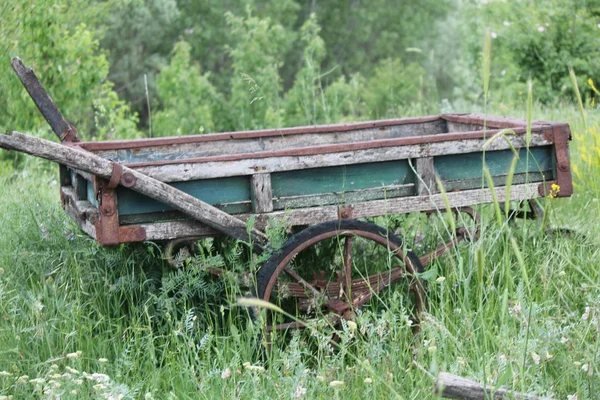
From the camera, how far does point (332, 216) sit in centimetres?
414

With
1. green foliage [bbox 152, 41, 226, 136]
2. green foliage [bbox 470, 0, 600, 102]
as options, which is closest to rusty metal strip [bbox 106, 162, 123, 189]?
→ green foliage [bbox 470, 0, 600, 102]

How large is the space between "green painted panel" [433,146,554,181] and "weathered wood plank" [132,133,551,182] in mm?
79

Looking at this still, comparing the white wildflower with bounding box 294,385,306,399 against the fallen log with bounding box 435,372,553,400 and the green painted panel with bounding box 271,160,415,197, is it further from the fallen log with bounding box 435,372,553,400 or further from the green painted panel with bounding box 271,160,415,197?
the green painted panel with bounding box 271,160,415,197

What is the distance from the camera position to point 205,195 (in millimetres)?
4043

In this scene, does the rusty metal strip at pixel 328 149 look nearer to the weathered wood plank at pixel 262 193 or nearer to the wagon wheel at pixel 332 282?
the weathered wood plank at pixel 262 193

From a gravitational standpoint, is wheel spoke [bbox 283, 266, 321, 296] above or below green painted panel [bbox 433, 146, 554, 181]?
below

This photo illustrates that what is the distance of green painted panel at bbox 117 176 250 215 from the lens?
3904mm

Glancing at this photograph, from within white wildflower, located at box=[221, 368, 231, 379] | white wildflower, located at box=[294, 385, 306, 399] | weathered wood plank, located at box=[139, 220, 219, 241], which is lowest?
white wildflower, located at box=[294, 385, 306, 399]

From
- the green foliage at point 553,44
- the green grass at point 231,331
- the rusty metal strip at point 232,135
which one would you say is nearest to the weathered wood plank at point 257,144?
the rusty metal strip at point 232,135

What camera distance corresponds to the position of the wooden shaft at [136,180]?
145 inches

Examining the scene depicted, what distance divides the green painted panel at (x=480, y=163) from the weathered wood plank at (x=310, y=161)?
0.26 feet

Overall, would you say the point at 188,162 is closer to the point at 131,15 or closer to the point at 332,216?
the point at 332,216

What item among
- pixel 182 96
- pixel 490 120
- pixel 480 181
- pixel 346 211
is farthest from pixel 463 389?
pixel 182 96

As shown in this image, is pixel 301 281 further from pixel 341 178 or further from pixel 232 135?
pixel 232 135
